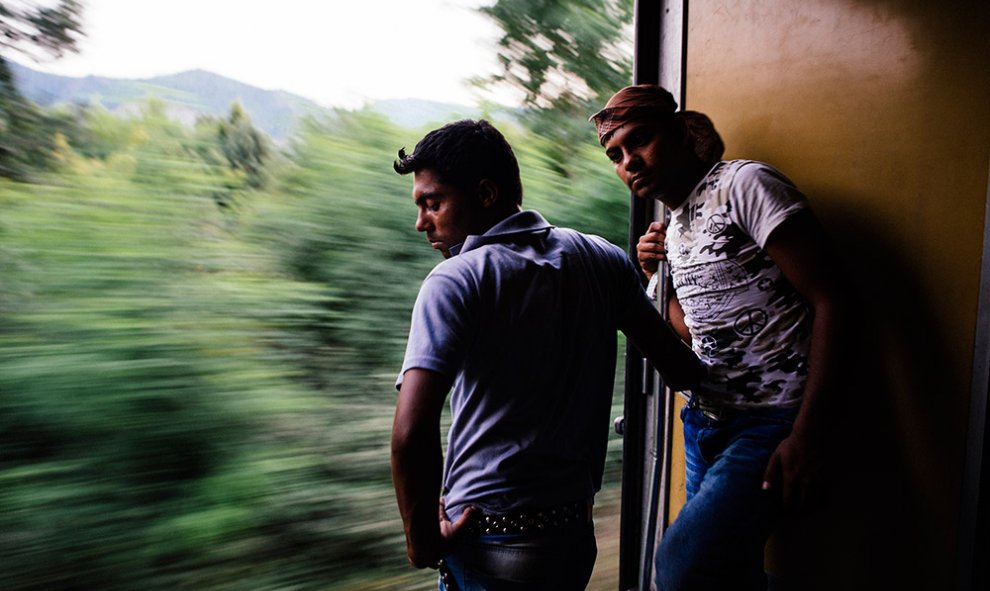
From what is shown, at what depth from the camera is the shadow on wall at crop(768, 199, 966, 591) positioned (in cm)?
152

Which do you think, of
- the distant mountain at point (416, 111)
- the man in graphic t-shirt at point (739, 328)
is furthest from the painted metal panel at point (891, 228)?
the distant mountain at point (416, 111)

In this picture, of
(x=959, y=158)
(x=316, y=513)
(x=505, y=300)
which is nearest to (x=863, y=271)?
(x=959, y=158)

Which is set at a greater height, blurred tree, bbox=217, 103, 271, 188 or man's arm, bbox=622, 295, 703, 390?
blurred tree, bbox=217, 103, 271, 188

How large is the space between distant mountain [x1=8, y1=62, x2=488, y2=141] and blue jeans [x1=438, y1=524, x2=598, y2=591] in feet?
5.90

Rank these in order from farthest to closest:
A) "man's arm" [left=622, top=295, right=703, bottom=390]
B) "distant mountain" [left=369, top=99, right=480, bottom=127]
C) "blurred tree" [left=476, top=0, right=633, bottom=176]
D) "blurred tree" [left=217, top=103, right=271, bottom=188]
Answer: "blurred tree" [left=476, top=0, right=633, bottom=176], "distant mountain" [left=369, top=99, right=480, bottom=127], "blurred tree" [left=217, top=103, right=271, bottom=188], "man's arm" [left=622, top=295, right=703, bottom=390]

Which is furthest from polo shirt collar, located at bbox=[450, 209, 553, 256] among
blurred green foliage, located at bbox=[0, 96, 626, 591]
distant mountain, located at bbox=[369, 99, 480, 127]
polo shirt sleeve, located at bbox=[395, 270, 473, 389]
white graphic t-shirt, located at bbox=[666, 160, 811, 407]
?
distant mountain, located at bbox=[369, 99, 480, 127]

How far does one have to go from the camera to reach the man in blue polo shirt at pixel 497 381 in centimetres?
119

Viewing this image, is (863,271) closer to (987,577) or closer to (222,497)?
(987,577)

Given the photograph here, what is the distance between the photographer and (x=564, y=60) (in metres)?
3.32

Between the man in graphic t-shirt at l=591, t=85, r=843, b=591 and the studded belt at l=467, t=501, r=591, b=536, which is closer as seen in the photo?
the studded belt at l=467, t=501, r=591, b=536

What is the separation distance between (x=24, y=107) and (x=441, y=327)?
1.61 metres

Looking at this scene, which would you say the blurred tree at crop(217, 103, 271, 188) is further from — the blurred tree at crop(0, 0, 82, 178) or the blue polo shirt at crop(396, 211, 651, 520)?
the blue polo shirt at crop(396, 211, 651, 520)

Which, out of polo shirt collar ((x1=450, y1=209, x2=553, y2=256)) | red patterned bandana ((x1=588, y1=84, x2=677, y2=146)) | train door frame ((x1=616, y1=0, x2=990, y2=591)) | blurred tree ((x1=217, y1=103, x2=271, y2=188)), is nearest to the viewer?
polo shirt collar ((x1=450, y1=209, x2=553, y2=256))

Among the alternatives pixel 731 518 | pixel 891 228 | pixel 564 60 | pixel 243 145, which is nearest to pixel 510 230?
pixel 731 518
